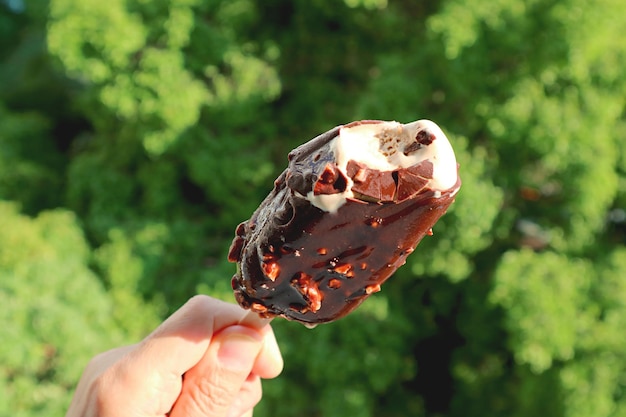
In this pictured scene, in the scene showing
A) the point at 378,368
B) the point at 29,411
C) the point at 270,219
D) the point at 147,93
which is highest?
the point at 270,219

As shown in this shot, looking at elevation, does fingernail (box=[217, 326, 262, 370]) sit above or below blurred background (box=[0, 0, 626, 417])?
above

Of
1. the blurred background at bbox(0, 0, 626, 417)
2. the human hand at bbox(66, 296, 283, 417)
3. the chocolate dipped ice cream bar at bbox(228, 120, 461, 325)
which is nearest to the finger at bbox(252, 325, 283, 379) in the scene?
the human hand at bbox(66, 296, 283, 417)

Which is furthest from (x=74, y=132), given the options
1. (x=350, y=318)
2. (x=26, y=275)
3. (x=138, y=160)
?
(x=350, y=318)

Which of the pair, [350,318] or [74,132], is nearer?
[350,318]

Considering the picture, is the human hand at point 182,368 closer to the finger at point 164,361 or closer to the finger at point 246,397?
the finger at point 164,361

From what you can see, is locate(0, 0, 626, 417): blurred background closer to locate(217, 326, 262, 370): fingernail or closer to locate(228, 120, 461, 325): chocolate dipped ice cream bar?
locate(217, 326, 262, 370): fingernail

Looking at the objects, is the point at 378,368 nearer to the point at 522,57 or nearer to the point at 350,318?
the point at 350,318
